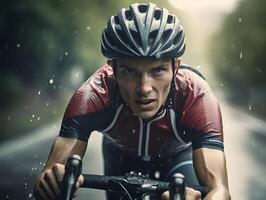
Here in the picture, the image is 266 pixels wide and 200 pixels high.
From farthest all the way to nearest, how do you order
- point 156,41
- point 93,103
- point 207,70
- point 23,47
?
point 23,47 → point 207,70 → point 93,103 → point 156,41

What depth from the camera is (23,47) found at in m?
2.98

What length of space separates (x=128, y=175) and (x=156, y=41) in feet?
1.85

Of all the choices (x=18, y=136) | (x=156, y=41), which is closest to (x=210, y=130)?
(x=156, y=41)

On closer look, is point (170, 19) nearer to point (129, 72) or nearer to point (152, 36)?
point (152, 36)

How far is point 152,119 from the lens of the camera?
8.18 feet

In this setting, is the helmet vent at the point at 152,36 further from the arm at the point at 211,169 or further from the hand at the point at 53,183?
the hand at the point at 53,183

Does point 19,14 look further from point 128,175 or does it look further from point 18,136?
point 128,175

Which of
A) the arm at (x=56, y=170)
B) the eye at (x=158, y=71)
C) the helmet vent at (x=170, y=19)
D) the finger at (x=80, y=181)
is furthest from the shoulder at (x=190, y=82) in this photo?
the finger at (x=80, y=181)

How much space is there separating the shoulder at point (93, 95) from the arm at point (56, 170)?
0.41ft

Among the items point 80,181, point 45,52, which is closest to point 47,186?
point 80,181

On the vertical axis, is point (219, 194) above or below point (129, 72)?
below

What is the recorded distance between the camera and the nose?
7.80 ft

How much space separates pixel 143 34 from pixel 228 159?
686mm

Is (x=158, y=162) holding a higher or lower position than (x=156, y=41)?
lower
